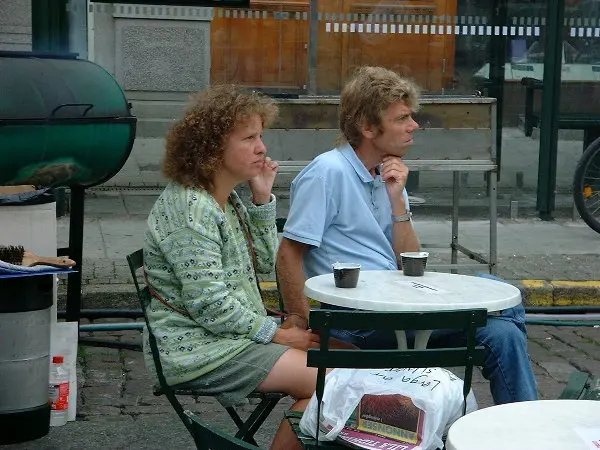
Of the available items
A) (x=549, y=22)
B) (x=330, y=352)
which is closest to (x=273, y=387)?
(x=330, y=352)

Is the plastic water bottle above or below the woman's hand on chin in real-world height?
below

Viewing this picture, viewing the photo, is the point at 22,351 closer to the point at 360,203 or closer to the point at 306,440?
the point at 360,203

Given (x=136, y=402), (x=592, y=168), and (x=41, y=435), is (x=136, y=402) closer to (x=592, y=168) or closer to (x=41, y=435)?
(x=41, y=435)

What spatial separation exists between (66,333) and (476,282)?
71.8 inches

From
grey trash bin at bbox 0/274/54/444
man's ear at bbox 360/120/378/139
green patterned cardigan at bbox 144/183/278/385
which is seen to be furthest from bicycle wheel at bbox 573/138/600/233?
green patterned cardigan at bbox 144/183/278/385

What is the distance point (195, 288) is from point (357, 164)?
3.29 ft

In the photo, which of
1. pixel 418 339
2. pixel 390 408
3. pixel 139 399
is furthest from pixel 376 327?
pixel 139 399

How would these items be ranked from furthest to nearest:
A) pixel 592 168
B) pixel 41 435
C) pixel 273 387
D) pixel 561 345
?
pixel 592 168 → pixel 561 345 → pixel 41 435 → pixel 273 387

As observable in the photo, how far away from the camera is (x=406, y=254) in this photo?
4.35m

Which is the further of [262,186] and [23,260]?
[23,260]

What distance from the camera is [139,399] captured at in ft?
18.2

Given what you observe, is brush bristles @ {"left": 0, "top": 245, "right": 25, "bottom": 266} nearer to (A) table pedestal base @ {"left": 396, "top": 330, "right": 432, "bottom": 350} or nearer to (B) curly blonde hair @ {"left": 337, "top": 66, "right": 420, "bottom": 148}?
(B) curly blonde hair @ {"left": 337, "top": 66, "right": 420, "bottom": 148}

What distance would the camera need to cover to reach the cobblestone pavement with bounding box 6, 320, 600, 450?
16.4ft

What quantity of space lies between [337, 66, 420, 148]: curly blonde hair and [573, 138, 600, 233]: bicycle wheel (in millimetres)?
4710
